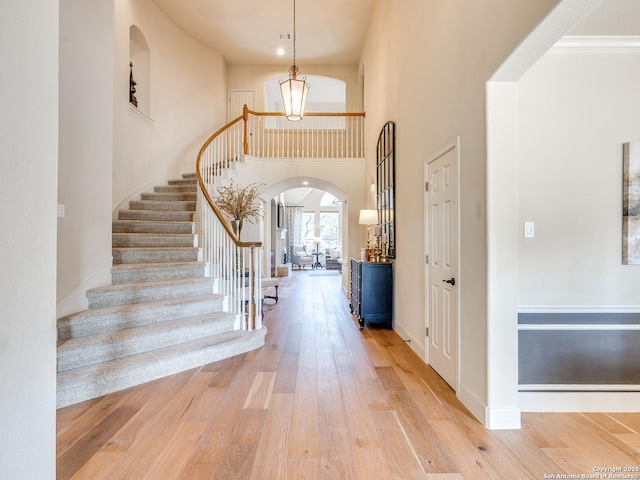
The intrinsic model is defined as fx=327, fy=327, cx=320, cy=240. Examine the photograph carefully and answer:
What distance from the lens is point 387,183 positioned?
4.86 m

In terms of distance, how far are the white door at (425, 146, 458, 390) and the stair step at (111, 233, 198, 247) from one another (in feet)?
10.6

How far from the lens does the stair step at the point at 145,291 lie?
3424 mm

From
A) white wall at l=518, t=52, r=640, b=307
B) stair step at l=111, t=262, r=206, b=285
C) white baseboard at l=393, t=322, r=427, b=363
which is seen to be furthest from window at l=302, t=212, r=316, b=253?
white wall at l=518, t=52, r=640, b=307

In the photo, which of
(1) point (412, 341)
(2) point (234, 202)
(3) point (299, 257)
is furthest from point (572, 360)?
(3) point (299, 257)

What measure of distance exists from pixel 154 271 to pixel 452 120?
362 cm

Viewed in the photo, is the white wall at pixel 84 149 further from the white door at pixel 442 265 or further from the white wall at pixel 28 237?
the white door at pixel 442 265

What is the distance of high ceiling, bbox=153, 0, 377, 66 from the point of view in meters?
6.26

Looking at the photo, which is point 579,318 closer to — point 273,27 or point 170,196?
point 170,196

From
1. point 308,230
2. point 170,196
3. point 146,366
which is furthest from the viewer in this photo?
point 308,230

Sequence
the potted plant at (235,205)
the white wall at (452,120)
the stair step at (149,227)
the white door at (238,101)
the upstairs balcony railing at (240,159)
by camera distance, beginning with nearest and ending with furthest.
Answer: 1. the white wall at (452,120)
2. the upstairs balcony railing at (240,159)
3. the stair step at (149,227)
4. the potted plant at (235,205)
5. the white door at (238,101)

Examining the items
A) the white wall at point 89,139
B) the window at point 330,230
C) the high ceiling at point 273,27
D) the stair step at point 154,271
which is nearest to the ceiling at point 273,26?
the high ceiling at point 273,27

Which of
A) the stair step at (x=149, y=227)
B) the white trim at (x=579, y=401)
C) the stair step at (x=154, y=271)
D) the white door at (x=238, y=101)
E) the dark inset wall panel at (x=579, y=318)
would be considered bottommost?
the white trim at (x=579, y=401)

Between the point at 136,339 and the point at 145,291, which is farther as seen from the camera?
the point at 145,291

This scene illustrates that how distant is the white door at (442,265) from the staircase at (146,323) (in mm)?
1956
